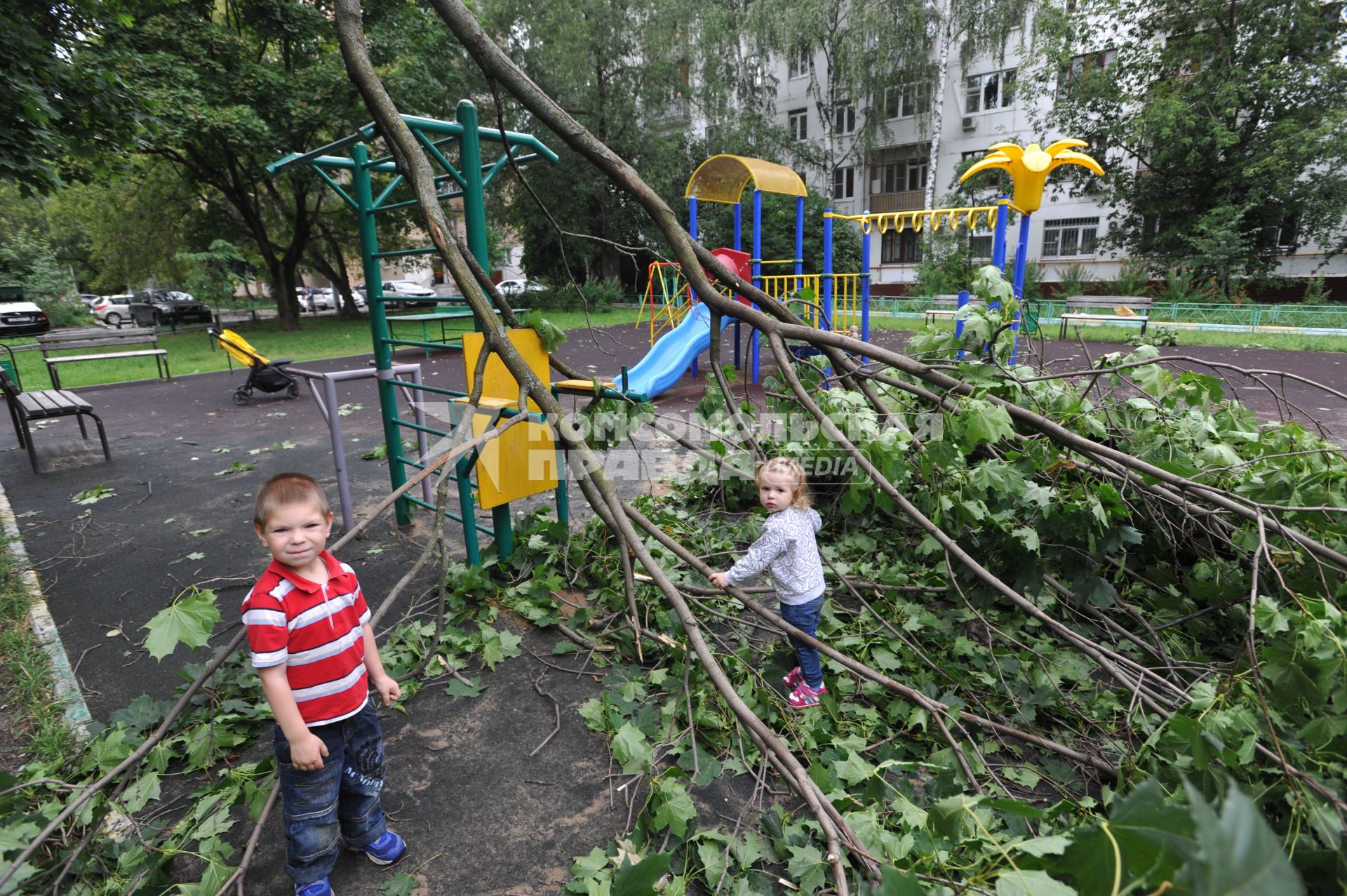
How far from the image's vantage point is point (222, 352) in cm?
1577

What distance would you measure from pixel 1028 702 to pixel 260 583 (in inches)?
106

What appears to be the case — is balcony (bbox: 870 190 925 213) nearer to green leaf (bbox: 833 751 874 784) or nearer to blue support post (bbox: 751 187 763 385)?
blue support post (bbox: 751 187 763 385)

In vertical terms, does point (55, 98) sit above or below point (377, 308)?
above

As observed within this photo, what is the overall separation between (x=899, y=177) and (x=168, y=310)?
29.8 meters

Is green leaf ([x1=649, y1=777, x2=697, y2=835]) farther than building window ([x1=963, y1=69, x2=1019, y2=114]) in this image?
No

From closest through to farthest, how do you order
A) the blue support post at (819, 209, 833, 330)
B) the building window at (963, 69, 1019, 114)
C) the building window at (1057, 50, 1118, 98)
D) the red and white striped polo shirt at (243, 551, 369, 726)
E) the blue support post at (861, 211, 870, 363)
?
the red and white striped polo shirt at (243, 551, 369, 726) < the blue support post at (819, 209, 833, 330) < the blue support post at (861, 211, 870, 363) < the building window at (1057, 50, 1118, 98) < the building window at (963, 69, 1019, 114)

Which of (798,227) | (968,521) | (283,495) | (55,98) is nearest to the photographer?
(283,495)

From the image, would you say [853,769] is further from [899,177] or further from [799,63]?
[799,63]

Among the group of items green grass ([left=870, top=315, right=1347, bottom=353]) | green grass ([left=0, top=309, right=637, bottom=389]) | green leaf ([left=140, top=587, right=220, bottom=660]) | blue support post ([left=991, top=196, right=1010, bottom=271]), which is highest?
blue support post ([left=991, top=196, right=1010, bottom=271])

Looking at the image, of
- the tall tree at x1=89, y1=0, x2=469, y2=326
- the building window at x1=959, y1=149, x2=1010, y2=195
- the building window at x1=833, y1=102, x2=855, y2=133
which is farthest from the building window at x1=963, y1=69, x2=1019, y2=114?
the tall tree at x1=89, y1=0, x2=469, y2=326

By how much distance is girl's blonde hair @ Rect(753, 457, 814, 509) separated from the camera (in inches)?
110

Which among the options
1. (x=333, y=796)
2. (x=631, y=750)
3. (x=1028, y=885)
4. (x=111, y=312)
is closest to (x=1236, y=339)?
(x=631, y=750)

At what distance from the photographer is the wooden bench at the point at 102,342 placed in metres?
10.4

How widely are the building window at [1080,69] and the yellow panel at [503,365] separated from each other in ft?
79.8
